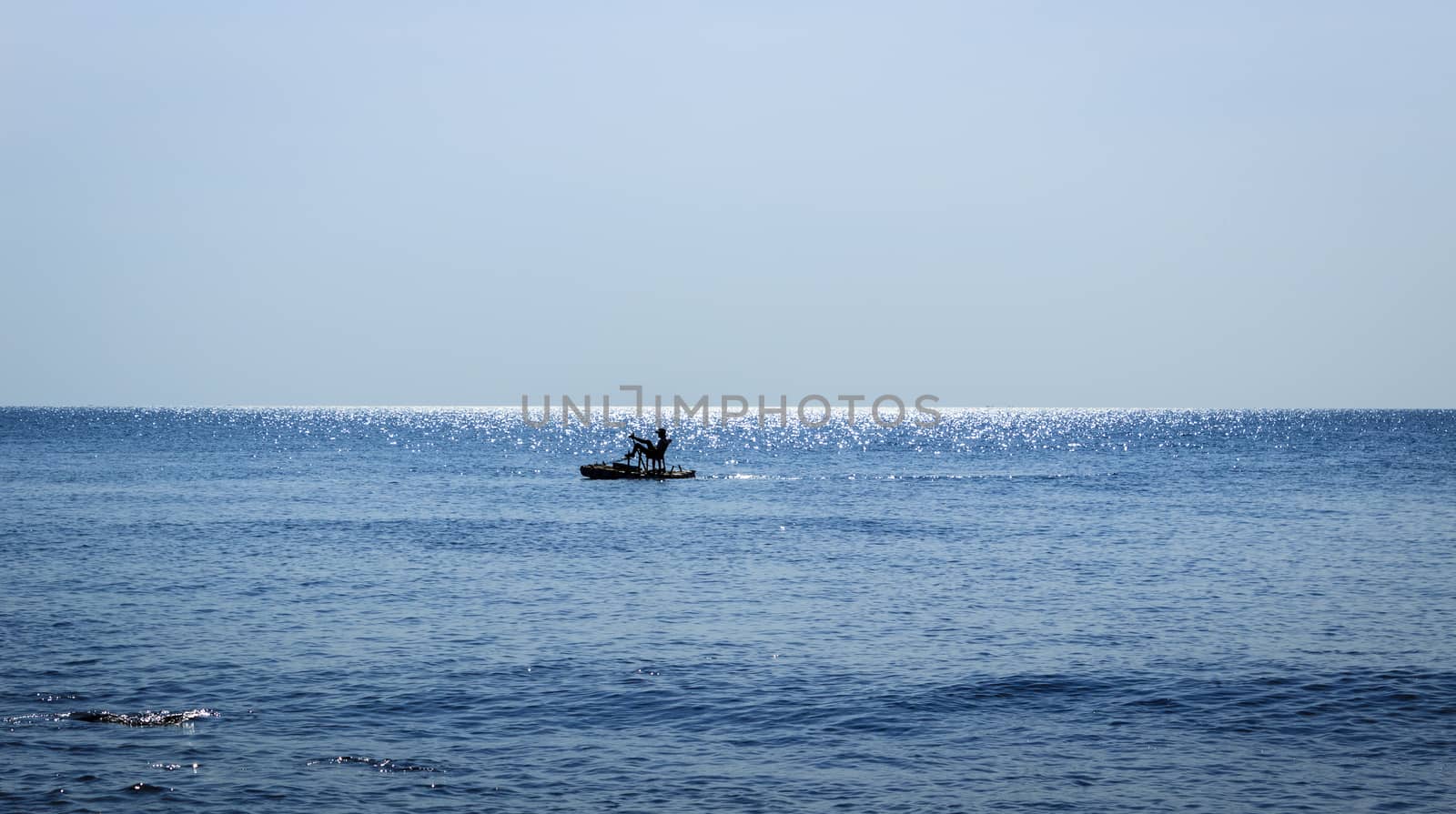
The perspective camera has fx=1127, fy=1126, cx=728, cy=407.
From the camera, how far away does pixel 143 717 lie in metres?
21.1

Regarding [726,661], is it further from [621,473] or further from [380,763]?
[621,473]

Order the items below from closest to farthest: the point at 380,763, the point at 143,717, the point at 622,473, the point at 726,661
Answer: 1. the point at 380,763
2. the point at 143,717
3. the point at 726,661
4. the point at 622,473

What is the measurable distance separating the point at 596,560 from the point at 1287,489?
57610mm

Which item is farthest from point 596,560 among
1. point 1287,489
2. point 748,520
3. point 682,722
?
point 1287,489

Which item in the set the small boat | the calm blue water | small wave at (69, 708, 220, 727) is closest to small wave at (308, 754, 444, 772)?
the calm blue water

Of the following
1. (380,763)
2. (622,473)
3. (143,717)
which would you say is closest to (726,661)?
(380,763)

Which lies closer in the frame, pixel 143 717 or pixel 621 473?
pixel 143 717

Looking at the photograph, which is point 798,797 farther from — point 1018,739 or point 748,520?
point 748,520

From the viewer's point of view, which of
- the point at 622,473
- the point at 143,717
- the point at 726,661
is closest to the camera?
the point at 143,717

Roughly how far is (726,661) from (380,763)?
9.53m

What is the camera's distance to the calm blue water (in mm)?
18094

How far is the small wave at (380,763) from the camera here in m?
18.5

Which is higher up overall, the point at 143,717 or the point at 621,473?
the point at 621,473

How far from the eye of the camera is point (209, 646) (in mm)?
27453
